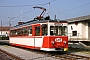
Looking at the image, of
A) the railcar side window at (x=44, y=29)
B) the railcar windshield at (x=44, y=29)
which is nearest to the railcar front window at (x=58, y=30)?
the railcar windshield at (x=44, y=29)

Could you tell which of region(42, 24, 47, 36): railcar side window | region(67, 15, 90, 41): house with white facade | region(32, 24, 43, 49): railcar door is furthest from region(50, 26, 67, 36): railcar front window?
region(67, 15, 90, 41): house with white facade

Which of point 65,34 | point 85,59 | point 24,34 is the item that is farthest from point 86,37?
point 85,59

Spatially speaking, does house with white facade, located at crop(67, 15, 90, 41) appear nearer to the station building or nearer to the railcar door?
the station building

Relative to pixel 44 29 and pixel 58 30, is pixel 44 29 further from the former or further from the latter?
pixel 58 30

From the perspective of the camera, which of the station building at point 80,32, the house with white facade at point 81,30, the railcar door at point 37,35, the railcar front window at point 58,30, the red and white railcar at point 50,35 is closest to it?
the red and white railcar at point 50,35

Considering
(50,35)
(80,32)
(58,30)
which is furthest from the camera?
(80,32)

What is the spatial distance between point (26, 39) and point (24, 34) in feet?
3.02

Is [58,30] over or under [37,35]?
over

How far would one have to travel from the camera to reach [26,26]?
2073 cm

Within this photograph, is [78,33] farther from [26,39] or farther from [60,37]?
[60,37]

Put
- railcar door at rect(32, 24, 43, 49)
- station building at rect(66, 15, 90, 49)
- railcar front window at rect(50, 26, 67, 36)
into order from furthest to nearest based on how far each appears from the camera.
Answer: station building at rect(66, 15, 90, 49)
railcar door at rect(32, 24, 43, 49)
railcar front window at rect(50, 26, 67, 36)

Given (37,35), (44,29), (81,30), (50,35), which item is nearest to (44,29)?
(44,29)

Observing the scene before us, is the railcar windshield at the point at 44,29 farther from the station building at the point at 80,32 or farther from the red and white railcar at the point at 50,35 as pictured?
the station building at the point at 80,32

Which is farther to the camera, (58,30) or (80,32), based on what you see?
(80,32)
